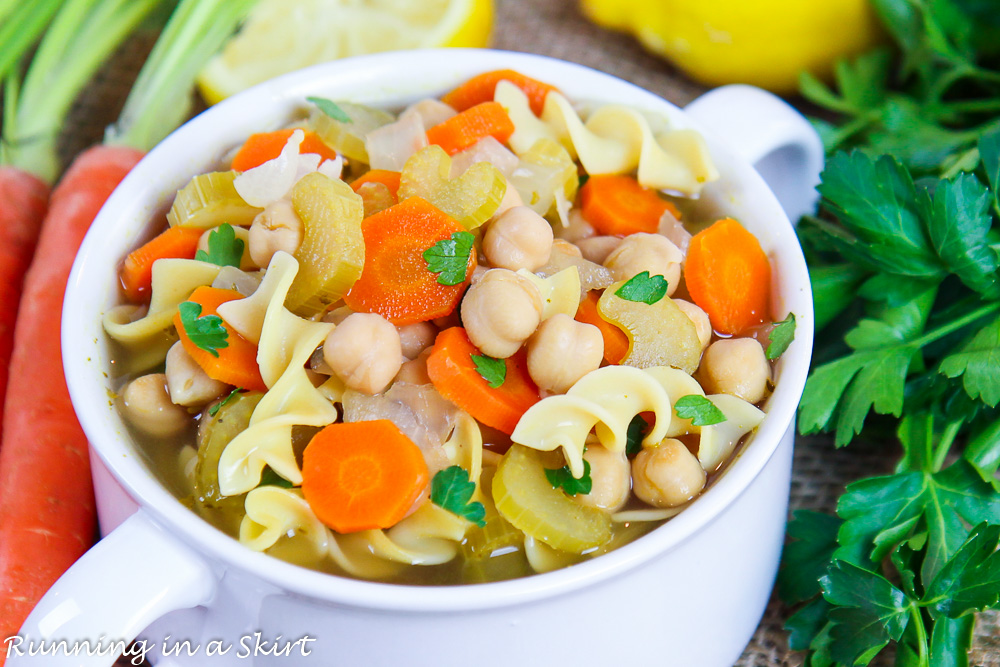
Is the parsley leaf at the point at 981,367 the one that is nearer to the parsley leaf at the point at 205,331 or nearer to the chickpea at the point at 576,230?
the chickpea at the point at 576,230

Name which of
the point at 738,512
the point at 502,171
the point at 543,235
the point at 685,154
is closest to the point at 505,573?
the point at 738,512

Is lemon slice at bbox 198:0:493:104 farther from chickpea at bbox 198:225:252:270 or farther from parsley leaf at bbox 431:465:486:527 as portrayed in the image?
parsley leaf at bbox 431:465:486:527

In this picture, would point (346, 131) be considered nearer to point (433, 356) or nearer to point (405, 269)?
point (405, 269)

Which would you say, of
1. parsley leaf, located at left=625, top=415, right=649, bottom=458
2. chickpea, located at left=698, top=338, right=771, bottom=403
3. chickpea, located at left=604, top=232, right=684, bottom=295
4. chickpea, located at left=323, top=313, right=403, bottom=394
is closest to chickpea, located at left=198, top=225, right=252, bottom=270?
chickpea, located at left=323, top=313, right=403, bottom=394

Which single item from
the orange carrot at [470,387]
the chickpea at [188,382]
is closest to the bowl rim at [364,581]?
the chickpea at [188,382]

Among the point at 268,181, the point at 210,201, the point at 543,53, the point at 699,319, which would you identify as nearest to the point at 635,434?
the point at 699,319

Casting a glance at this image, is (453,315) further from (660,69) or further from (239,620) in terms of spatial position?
(660,69)
